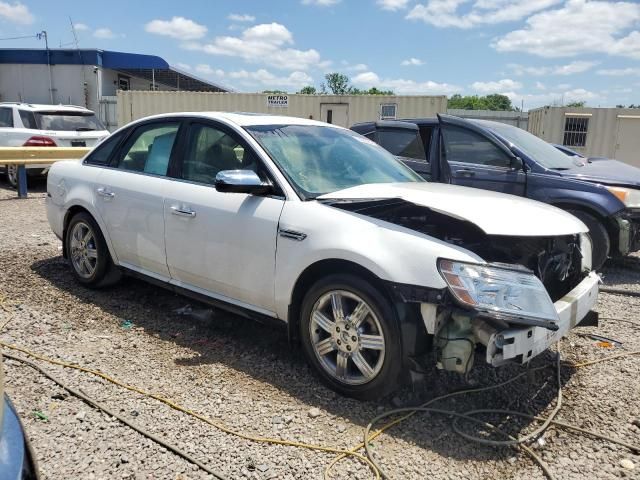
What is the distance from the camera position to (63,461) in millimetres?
2660

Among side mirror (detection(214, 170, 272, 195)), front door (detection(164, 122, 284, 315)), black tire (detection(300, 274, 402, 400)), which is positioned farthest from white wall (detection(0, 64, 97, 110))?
black tire (detection(300, 274, 402, 400))

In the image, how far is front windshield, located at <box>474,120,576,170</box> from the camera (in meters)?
6.54

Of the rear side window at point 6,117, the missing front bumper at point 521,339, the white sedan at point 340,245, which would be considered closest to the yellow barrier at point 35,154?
the rear side window at point 6,117

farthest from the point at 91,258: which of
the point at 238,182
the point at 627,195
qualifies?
the point at 627,195

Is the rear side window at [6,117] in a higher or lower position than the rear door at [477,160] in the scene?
higher

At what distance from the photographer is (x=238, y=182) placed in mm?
3492

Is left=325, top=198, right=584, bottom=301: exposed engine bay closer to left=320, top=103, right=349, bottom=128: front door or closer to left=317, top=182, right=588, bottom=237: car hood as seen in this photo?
left=317, top=182, right=588, bottom=237: car hood

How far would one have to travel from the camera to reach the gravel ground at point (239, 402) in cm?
271

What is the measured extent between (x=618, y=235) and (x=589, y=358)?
2480mm

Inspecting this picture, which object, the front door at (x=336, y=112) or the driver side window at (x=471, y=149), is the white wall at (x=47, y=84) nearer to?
the front door at (x=336, y=112)

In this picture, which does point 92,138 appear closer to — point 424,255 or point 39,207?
Answer: point 39,207

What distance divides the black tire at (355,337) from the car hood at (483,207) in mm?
606

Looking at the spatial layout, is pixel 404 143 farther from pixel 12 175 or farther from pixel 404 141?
pixel 12 175

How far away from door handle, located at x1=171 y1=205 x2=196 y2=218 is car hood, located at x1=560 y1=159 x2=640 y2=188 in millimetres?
4417
